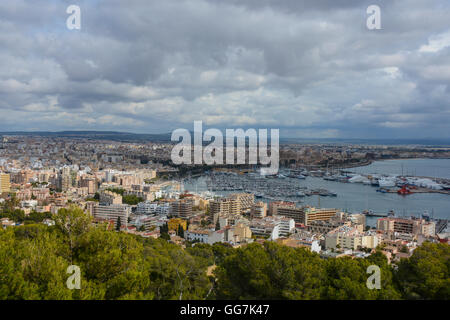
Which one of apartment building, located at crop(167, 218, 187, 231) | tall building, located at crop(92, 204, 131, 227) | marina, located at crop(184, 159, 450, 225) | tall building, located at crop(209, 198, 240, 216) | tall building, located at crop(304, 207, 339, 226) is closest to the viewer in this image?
apartment building, located at crop(167, 218, 187, 231)

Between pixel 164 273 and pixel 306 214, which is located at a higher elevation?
pixel 164 273

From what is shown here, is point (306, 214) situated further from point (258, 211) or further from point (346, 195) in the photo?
point (346, 195)

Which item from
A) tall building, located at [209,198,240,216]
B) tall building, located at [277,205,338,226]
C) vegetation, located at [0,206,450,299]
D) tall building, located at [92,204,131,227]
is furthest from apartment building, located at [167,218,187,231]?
vegetation, located at [0,206,450,299]

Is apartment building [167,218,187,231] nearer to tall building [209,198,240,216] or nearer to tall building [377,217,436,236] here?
tall building [209,198,240,216]

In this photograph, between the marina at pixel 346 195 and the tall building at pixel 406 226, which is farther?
the marina at pixel 346 195

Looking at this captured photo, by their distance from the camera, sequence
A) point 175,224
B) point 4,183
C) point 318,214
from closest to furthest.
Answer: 1. point 175,224
2. point 318,214
3. point 4,183

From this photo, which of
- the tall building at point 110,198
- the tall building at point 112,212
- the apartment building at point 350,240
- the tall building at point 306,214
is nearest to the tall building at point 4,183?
the tall building at point 110,198

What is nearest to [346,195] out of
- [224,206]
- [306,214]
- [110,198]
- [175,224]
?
[306,214]

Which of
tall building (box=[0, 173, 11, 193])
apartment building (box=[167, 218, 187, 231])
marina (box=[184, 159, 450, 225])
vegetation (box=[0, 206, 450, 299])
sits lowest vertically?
marina (box=[184, 159, 450, 225])

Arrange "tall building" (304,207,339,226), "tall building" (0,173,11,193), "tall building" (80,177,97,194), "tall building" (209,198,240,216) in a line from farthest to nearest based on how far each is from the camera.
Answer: "tall building" (80,177,97,194)
"tall building" (0,173,11,193)
"tall building" (209,198,240,216)
"tall building" (304,207,339,226)

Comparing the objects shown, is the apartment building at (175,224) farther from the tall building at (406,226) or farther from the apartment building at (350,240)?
the tall building at (406,226)
